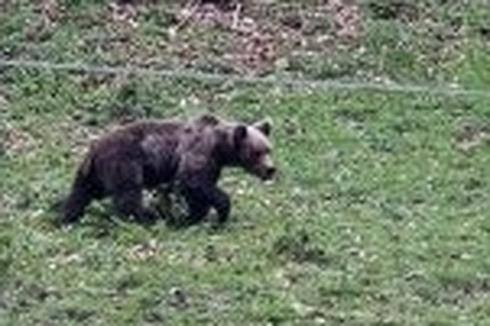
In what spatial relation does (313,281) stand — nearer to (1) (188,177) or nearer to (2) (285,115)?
(1) (188,177)

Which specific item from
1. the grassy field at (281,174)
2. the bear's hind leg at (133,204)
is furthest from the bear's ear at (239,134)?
the bear's hind leg at (133,204)

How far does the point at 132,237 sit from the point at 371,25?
20.5 feet

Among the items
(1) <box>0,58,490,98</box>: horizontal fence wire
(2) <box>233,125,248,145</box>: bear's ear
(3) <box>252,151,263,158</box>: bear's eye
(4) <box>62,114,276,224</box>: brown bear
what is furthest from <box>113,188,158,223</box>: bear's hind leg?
(1) <box>0,58,490,98</box>: horizontal fence wire

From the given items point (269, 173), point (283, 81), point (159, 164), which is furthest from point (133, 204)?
point (283, 81)

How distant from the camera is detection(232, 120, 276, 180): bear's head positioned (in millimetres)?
11609

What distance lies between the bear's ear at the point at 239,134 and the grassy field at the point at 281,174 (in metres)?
0.49

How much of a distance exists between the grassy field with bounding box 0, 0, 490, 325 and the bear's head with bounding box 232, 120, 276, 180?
28 cm

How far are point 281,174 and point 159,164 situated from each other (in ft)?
5.69

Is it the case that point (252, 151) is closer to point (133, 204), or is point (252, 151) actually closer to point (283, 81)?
point (133, 204)

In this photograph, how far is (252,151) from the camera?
1166 centimetres

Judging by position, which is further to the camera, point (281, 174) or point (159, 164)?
point (281, 174)

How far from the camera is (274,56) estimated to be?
15.7 metres

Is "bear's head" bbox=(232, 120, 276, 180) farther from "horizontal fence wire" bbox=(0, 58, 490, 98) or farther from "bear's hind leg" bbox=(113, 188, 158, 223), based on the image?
"horizontal fence wire" bbox=(0, 58, 490, 98)

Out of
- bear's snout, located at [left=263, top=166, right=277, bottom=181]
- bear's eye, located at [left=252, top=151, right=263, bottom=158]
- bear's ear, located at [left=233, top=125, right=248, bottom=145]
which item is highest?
bear's ear, located at [left=233, top=125, right=248, bottom=145]
